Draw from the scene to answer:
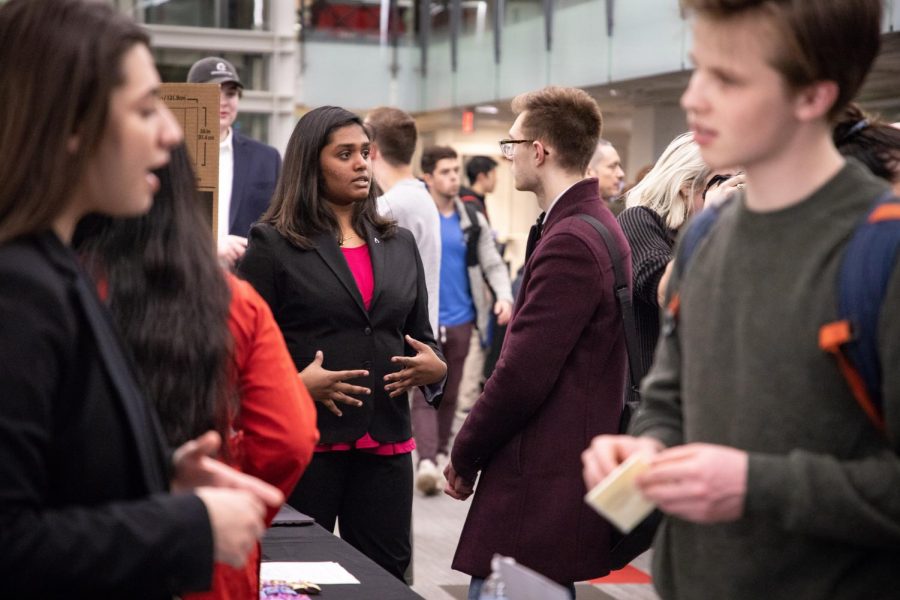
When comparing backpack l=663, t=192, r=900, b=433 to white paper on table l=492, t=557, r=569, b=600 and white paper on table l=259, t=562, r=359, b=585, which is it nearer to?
white paper on table l=492, t=557, r=569, b=600

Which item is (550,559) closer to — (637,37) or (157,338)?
(157,338)

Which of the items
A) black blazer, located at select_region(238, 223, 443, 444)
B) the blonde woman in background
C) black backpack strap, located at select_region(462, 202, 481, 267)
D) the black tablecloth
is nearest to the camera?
the black tablecloth

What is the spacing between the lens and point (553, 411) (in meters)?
3.18

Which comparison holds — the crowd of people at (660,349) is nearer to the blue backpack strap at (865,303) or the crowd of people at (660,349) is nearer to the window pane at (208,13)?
the blue backpack strap at (865,303)

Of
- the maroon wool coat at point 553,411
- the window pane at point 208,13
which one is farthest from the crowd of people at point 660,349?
the window pane at point 208,13

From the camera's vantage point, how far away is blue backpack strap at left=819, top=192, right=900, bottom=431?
1.37 metres

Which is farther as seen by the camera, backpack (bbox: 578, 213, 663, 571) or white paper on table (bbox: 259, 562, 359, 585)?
backpack (bbox: 578, 213, 663, 571)

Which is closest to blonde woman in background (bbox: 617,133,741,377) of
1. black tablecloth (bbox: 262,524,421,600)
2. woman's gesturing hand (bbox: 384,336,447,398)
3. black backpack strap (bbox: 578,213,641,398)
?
black backpack strap (bbox: 578,213,641,398)

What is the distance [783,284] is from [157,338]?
3.16 ft

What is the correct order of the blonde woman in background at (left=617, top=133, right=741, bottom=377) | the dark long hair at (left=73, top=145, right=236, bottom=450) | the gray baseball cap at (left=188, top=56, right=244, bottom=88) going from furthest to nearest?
the gray baseball cap at (left=188, top=56, right=244, bottom=88), the blonde woman in background at (left=617, top=133, right=741, bottom=377), the dark long hair at (left=73, top=145, right=236, bottom=450)

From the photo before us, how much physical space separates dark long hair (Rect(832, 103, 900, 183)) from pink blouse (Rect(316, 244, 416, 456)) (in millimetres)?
1592

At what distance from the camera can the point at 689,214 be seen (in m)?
3.82

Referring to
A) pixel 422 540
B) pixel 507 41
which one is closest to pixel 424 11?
pixel 507 41

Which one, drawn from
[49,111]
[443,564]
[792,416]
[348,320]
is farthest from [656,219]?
[49,111]
